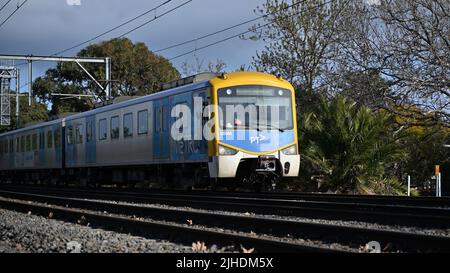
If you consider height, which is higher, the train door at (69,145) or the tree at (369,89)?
the tree at (369,89)

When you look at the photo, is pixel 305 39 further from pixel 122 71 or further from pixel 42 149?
pixel 122 71

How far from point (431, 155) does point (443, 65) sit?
488 inches

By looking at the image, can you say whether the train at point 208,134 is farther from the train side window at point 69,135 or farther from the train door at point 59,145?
the train door at point 59,145

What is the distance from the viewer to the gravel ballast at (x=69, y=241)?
7918 mm

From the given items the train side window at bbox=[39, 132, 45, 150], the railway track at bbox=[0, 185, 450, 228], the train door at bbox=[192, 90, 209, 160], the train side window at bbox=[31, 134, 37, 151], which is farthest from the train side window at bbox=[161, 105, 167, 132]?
the train side window at bbox=[31, 134, 37, 151]

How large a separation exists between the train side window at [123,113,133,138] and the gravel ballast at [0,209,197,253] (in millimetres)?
9765

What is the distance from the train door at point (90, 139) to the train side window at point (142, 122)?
4.48 metres

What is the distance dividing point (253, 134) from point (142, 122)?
4.84 m

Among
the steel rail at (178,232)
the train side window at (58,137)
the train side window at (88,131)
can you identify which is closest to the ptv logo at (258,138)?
the steel rail at (178,232)

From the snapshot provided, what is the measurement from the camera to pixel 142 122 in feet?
66.3

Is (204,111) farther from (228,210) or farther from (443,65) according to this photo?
(443,65)

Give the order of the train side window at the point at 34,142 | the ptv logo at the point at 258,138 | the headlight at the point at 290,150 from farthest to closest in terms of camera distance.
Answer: the train side window at the point at 34,142, the headlight at the point at 290,150, the ptv logo at the point at 258,138

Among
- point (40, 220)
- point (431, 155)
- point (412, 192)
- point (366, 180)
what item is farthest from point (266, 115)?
point (431, 155)
